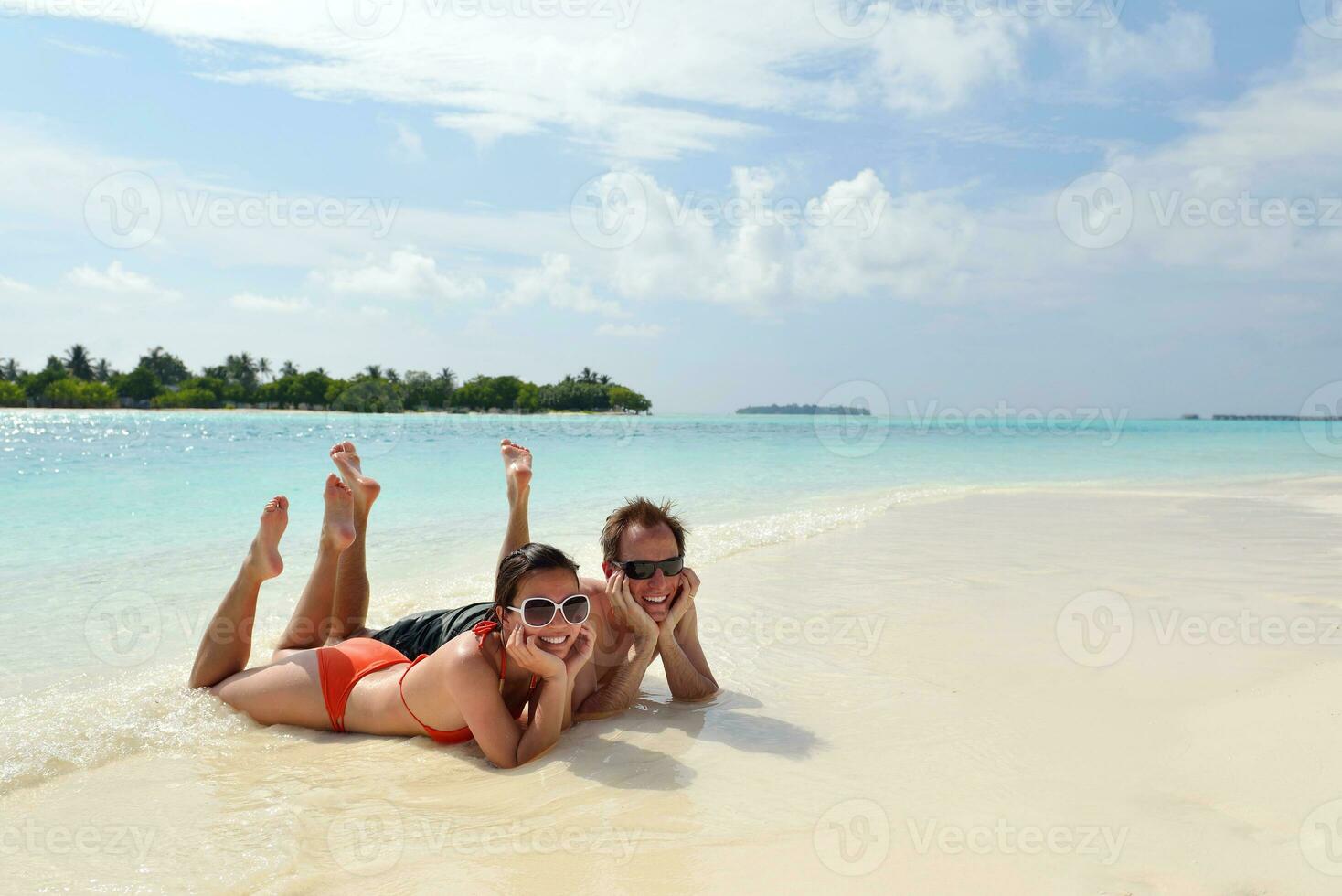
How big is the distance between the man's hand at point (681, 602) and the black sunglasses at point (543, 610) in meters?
0.69

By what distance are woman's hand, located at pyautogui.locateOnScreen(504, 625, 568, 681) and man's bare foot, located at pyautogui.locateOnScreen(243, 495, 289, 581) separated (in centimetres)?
151

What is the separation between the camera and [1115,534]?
33.0 feet

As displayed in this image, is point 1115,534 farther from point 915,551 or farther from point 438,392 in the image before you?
point 438,392

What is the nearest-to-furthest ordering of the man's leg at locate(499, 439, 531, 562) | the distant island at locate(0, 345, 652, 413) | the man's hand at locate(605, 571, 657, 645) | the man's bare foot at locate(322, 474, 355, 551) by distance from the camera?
the man's hand at locate(605, 571, 657, 645), the man's bare foot at locate(322, 474, 355, 551), the man's leg at locate(499, 439, 531, 562), the distant island at locate(0, 345, 652, 413)

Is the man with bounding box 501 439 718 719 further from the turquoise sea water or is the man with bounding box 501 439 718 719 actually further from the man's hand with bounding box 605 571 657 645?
the turquoise sea water

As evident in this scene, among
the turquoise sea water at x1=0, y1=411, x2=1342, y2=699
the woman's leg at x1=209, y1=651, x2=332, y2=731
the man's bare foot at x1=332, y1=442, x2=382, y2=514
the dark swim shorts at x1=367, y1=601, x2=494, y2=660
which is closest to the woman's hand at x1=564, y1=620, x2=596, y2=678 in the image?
the dark swim shorts at x1=367, y1=601, x2=494, y2=660

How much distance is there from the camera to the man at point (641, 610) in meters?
4.10

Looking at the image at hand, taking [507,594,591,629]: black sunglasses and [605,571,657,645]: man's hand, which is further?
[605,571,657,645]: man's hand

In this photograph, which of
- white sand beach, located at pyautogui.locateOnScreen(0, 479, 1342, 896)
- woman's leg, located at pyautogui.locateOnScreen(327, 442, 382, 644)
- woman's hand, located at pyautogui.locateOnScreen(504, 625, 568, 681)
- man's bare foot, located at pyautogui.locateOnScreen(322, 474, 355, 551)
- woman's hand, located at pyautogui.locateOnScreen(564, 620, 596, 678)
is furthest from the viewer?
woman's leg, located at pyautogui.locateOnScreen(327, 442, 382, 644)

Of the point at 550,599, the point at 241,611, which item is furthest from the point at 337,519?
the point at 550,599

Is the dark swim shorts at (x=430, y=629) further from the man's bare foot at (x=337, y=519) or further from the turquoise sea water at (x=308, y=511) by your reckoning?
the turquoise sea water at (x=308, y=511)

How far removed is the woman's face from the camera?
11.7 feet

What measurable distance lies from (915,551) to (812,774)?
19.5ft

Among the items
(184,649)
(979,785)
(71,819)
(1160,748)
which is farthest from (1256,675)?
(184,649)
